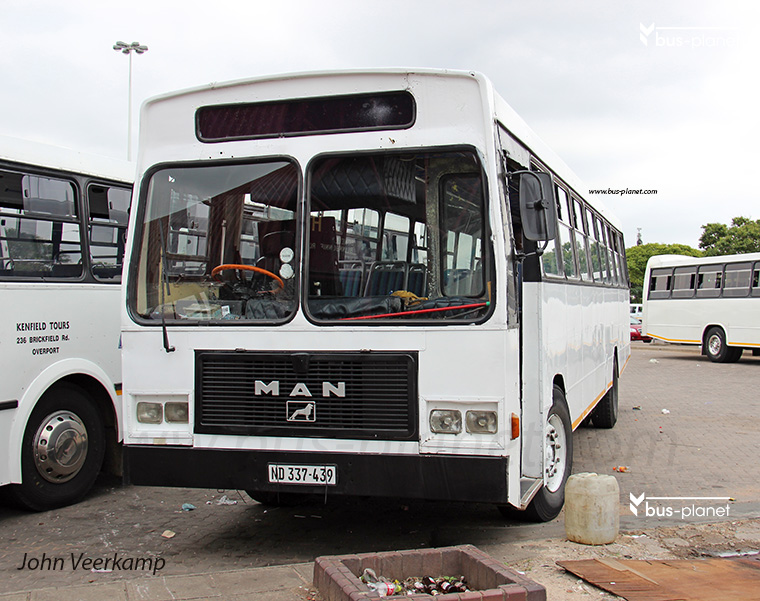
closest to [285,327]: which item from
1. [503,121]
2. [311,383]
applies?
[311,383]

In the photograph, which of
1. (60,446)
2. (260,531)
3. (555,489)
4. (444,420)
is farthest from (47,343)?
(555,489)

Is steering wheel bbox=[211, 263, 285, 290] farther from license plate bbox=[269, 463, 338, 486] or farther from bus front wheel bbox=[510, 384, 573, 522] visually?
bus front wheel bbox=[510, 384, 573, 522]

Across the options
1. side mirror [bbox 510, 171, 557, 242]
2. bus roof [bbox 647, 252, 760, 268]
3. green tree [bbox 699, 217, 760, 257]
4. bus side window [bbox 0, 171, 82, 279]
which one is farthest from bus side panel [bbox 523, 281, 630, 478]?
green tree [bbox 699, 217, 760, 257]

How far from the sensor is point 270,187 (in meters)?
5.40

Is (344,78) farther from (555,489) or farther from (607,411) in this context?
(607,411)

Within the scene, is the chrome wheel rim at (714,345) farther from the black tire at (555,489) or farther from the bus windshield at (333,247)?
the bus windshield at (333,247)

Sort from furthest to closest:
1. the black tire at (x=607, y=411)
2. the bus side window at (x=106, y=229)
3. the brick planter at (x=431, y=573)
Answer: the black tire at (x=607, y=411), the bus side window at (x=106, y=229), the brick planter at (x=431, y=573)

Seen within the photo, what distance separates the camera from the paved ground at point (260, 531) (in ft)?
16.0

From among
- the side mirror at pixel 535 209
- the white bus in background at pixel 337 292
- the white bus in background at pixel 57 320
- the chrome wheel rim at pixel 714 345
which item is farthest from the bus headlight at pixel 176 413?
the chrome wheel rim at pixel 714 345

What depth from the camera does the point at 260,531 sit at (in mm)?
6320

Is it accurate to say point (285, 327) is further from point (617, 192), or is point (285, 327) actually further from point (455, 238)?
point (617, 192)

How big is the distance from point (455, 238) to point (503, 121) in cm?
92

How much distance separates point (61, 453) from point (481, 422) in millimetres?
3927

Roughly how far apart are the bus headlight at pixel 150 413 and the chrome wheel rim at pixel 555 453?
2777 millimetres
